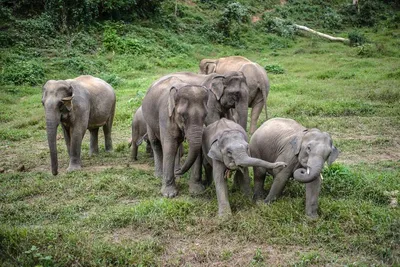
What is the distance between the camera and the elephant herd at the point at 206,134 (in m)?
5.58

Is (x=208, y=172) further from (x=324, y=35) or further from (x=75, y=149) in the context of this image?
(x=324, y=35)

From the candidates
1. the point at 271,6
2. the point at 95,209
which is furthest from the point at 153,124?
the point at 271,6

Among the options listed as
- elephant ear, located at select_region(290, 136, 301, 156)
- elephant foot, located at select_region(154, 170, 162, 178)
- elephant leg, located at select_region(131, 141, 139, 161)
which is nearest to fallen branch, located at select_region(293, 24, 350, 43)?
elephant leg, located at select_region(131, 141, 139, 161)

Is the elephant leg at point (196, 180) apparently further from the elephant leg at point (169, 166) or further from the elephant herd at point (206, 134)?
the elephant leg at point (169, 166)

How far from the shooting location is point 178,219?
5.64m

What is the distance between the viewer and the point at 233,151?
5.61m

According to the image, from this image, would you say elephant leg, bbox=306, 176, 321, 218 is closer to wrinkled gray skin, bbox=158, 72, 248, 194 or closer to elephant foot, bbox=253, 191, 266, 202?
elephant foot, bbox=253, 191, 266, 202

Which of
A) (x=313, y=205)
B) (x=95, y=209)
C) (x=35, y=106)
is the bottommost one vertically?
(x=35, y=106)

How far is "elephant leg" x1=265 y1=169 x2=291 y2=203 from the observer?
5.88 metres

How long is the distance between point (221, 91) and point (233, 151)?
89.5 inches

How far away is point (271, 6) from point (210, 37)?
9932mm

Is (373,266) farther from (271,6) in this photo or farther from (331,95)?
(271,6)

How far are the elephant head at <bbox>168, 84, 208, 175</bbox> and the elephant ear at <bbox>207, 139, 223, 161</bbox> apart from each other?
316 mm

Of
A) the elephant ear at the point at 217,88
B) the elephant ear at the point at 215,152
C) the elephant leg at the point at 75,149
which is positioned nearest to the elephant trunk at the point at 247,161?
the elephant ear at the point at 215,152
